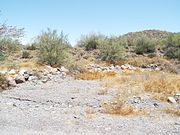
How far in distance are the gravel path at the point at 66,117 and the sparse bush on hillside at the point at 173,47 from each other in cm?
1821

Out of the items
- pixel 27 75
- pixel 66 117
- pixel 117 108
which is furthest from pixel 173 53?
pixel 66 117

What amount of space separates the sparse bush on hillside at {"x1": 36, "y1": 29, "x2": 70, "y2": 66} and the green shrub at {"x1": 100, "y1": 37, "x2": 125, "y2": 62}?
196 inches

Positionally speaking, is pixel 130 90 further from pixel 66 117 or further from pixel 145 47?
pixel 145 47

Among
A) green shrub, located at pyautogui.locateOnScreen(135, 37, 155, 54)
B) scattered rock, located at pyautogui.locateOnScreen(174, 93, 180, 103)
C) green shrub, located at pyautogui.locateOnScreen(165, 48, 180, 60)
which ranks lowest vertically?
scattered rock, located at pyautogui.locateOnScreen(174, 93, 180, 103)

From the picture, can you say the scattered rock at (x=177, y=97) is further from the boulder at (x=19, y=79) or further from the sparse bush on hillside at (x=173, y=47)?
the sparse bush on hillside at (x=173, y=47)

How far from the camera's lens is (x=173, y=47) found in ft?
107

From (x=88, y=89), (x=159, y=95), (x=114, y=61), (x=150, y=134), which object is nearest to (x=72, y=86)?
(x=88, y=89)

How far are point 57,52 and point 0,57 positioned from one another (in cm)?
683

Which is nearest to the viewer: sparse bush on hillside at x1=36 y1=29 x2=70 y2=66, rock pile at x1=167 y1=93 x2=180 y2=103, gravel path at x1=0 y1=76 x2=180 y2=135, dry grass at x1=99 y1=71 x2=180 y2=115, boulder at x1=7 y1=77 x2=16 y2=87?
gravel path at x1=0 y1=76 x2=180 y2=135

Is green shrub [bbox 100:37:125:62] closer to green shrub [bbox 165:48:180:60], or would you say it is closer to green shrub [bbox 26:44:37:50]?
green shrub [bbox 165:48:180:60]

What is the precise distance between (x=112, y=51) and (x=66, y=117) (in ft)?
62.5

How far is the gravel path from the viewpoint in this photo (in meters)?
8.33

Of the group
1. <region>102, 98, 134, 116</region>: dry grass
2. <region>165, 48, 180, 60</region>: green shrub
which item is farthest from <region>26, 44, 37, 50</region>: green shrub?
<region>102, 98, 134, 116</region>: dry grass

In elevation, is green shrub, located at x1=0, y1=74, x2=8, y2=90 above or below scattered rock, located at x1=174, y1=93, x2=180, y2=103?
above
